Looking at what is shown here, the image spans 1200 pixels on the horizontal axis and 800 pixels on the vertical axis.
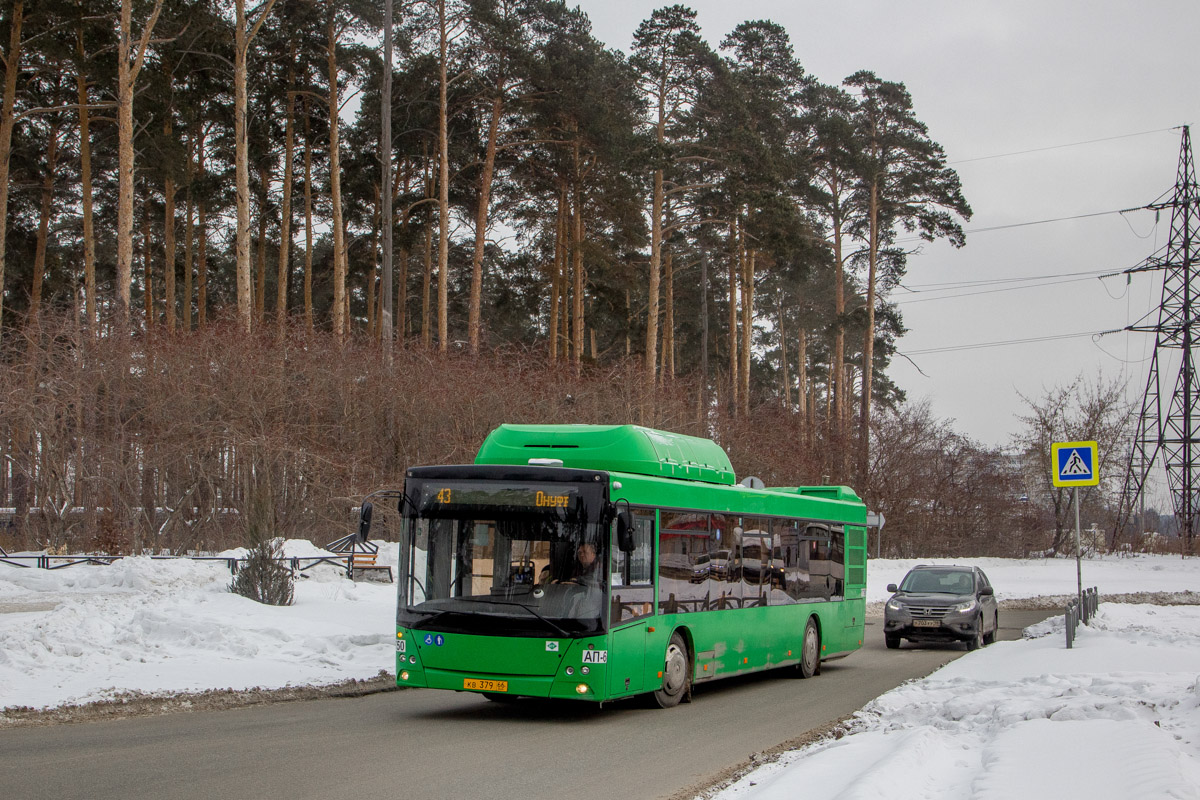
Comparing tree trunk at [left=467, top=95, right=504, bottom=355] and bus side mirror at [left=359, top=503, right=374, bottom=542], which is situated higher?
tree trunk at [left=467, top=95, right=504, bottom=355]

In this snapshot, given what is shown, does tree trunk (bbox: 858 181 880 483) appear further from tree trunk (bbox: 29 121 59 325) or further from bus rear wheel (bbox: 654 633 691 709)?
bus rear wheel (bbox: 654 633 691 709)

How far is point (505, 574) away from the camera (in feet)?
38.9

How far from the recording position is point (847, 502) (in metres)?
19.6

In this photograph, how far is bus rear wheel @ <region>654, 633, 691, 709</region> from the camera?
13047mm

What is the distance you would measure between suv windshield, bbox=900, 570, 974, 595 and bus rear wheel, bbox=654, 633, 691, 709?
10391mm

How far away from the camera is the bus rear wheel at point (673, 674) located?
1305 cm

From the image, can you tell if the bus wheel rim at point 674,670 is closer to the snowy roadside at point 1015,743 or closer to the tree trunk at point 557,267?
the snowy roadside at point 1015,743

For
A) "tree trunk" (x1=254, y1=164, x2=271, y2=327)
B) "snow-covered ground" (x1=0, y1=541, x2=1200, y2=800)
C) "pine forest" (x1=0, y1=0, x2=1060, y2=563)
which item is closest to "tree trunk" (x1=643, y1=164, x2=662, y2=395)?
"pine forest" (x1=0, y1=0, x2=1060, y2=563)

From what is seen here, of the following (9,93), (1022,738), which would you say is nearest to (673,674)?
(1022,738)

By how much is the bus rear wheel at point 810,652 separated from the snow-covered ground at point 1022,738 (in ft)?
6.91

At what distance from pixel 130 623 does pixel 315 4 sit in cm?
2520

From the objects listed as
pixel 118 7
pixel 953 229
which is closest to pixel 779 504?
pixel 118 7

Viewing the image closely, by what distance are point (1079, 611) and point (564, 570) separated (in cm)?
1200

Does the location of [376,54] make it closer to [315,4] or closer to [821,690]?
[315,4]
